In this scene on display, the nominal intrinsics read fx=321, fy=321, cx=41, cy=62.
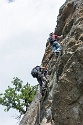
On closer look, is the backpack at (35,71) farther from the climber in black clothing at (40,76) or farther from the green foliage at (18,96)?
the green foliage at (18,96)

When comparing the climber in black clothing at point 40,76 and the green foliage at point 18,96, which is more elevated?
the green foliage at point 18,96

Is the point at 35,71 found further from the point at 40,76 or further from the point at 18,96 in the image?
the point at 18,96

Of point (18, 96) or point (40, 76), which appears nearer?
point (40, 76)

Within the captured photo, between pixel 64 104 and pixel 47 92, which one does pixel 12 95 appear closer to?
pixel 47 92

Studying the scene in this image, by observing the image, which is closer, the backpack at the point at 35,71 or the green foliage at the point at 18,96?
the backpack at the point at 35,71

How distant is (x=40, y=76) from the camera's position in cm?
2245

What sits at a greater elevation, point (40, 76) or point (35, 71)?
point (35, 71)

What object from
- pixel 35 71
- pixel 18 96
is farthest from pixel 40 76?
pixel 18 96

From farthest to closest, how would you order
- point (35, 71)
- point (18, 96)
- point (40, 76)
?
1. point (18, 96)
2. point (40, 76)
3. point (35, 71)

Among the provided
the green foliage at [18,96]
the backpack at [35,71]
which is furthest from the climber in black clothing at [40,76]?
the green foliage at [18,96]

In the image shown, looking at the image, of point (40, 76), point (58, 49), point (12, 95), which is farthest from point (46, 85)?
point (12, 95)

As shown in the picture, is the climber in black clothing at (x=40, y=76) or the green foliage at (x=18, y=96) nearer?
the climber in black clothing at (x=40, y=76)

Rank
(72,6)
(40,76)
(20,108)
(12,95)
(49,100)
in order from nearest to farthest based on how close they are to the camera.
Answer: (49,100)
(40,76)
(72,6)
(20,108)
(12,95)

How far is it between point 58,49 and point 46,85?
9.07 feet
